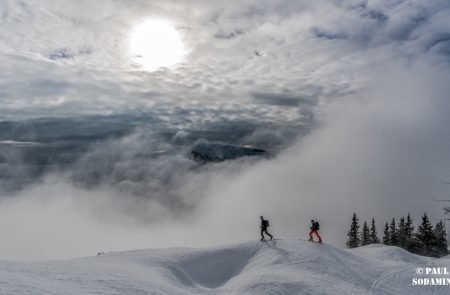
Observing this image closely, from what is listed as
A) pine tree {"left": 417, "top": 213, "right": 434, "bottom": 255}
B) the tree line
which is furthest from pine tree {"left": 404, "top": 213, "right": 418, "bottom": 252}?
pine tree {"left": 417, "top": 213, "right": 434, "bottom": 255}

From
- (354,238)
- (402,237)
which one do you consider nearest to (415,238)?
(402,237)

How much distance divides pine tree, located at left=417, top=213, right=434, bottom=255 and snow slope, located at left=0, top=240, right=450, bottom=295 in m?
38.4

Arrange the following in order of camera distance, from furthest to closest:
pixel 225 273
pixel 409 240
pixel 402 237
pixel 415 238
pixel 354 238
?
pixel 354 238 < pixel 402 237 < pixel 409 240 < pixel 415 238 < pixel 225 273

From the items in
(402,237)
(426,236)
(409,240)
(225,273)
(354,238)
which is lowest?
(225,273)

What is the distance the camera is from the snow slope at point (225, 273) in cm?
1559

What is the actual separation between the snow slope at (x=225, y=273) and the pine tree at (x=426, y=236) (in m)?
38.4

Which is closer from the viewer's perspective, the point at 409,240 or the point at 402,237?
the point at 409,240

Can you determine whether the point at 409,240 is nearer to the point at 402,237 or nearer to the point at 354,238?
the point at 402,237

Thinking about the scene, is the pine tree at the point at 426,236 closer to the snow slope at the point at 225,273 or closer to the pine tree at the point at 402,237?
the pine tree at the point at 402,237

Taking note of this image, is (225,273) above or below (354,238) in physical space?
below

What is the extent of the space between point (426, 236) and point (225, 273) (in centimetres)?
5520

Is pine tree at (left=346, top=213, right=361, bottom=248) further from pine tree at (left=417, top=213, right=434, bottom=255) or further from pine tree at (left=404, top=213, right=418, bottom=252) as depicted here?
pine tree at (left=417, top=213, right=434, bottom=255)

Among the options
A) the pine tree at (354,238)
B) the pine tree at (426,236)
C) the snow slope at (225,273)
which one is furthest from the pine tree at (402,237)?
the snow slope at (225,273)

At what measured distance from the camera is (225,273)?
73.8 ft
